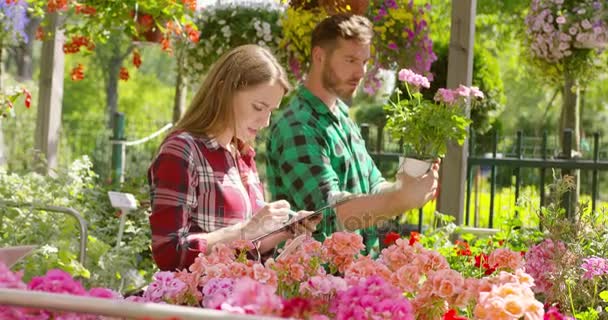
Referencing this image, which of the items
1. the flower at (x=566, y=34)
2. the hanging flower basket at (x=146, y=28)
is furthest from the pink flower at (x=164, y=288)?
the flower at (x=566, y=34)

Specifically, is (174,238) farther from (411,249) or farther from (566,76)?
(566,76)

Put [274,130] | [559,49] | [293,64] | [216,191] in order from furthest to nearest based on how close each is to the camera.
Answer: [559,49], [293,64], [274,130], [216,191]

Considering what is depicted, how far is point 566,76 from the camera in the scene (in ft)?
26.5

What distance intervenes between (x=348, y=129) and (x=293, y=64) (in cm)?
165

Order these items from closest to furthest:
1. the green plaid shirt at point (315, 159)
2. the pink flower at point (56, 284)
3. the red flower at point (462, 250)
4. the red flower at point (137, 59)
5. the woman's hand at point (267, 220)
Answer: the pink flower at point (56, 284) → the woman's hand at point (267, 220) → the green plaid shirt at point (315, 159) → the red flower at point (462, 250) → the red flower at point (137, 59)

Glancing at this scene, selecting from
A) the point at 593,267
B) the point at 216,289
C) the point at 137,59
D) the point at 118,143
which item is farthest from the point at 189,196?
the point at 118,143

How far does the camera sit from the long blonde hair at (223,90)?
8.73 feet

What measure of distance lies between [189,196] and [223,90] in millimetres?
325

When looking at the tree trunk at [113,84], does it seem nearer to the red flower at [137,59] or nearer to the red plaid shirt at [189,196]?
the red flower at [137,59]

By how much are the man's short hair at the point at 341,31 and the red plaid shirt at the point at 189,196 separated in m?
0.56

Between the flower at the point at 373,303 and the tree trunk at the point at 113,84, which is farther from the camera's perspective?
the tree trunk at the point at 113,84

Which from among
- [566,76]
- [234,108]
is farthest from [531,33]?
[234,108]

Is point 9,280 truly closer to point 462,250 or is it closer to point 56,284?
point 56,284

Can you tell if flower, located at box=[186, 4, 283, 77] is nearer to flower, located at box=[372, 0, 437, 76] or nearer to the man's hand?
flower, located at box=[372, 0, 437, 76]
